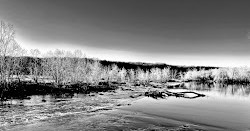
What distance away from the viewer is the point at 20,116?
73.2 ft

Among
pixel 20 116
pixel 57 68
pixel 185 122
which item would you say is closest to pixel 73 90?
pixel 57 68

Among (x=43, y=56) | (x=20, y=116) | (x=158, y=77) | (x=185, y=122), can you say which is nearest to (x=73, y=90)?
(x=43, y=56)

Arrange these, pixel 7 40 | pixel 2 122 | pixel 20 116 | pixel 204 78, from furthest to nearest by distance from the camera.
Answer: pixel 204 78 < pixel 7 40 < pixel 20 116 < pixel 2 122

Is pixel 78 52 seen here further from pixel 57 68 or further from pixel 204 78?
pixel 204 78

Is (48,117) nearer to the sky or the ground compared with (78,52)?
nearer to the ground

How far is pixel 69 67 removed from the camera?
2776 inches

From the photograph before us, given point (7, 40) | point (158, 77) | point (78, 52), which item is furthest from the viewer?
point (158, 77)

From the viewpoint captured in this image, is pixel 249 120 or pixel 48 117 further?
pixel 249 120

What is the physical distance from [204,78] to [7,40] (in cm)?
17042

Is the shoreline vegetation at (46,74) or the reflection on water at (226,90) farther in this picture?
the reflection on water at (226,90)

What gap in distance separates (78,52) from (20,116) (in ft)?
198

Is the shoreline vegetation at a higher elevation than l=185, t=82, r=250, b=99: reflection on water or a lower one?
higher

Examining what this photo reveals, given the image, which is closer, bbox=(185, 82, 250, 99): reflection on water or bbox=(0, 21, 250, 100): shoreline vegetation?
bbox=(0, 21, 250, 100): shoreline vegetation

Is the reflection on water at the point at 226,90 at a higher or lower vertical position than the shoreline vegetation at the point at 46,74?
lower
